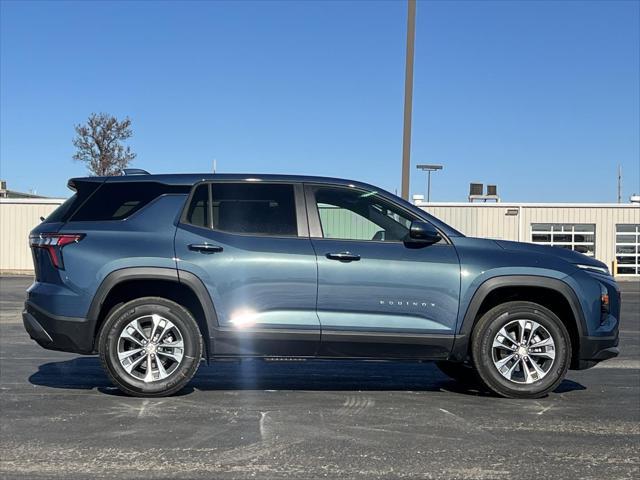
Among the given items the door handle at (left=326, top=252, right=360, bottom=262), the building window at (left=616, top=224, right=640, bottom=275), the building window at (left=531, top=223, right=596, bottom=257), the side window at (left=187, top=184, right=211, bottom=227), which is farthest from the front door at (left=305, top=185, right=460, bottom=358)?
the building window at (left=616, top=224, right=640, bottom=275)

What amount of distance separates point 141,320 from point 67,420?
991 mm

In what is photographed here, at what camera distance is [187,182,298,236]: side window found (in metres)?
5.72

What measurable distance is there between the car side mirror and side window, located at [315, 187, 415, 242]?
15 centimetres

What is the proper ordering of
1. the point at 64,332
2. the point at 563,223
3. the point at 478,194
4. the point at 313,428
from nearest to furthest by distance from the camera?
the point at 313,428 < the point at 64,332 < the point at 563,223 < the point at 478,194

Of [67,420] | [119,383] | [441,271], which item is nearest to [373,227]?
[441,271]

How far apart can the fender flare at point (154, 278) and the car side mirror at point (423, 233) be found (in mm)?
1736

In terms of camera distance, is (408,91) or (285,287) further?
(408,91)

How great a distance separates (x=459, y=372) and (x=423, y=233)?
1.72 metres

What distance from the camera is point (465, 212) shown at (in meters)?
31.0

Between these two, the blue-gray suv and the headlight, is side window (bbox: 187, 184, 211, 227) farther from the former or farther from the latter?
the headlight

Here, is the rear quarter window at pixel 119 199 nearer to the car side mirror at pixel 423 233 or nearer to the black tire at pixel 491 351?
the car side mirror at pixel 423 233

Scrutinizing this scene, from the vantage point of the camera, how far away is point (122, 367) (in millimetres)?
5516

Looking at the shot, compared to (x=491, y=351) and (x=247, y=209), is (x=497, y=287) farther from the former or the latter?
(x=247, y=209)

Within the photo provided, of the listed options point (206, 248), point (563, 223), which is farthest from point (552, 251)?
point (563, 223)
